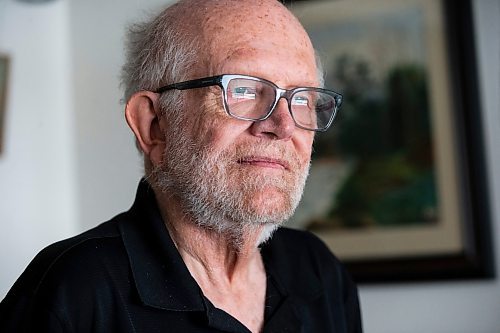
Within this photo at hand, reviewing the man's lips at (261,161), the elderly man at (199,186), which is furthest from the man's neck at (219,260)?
the man's lips at (261,161)

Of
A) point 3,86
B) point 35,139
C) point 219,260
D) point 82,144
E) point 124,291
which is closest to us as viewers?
point 124,291

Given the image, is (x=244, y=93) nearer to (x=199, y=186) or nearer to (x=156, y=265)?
(x=199, y=186)

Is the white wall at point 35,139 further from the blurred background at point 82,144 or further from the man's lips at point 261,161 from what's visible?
the man's lips at point 261,161

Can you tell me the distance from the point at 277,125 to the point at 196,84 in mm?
129

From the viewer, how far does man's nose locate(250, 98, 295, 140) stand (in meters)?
0.98

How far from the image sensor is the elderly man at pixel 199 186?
0.96 meters

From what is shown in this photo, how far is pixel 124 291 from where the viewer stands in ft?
3.18

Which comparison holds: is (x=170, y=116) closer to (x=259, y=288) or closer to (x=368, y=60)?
(x=259, y=288)

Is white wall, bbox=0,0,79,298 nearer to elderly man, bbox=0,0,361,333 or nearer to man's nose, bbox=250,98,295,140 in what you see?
elderly man, bbox=0,0,361,333

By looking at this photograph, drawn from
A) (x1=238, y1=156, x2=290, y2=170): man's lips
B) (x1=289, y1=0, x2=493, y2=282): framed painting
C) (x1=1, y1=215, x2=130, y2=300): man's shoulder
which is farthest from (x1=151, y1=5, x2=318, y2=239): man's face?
(x1=289, y1=0, x2=493, y2=282): framed painting

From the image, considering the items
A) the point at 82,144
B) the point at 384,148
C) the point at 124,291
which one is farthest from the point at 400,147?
the point at 124,291

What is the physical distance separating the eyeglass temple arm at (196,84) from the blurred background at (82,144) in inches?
31.4

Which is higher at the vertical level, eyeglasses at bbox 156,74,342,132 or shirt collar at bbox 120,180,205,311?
eyeglasses at bbox 156,74,342,132

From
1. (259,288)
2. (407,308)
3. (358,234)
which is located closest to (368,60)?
(358,234)
